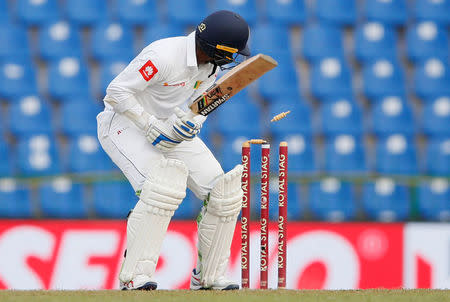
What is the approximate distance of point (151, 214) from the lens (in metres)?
3.71

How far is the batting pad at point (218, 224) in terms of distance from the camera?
3.87 metres

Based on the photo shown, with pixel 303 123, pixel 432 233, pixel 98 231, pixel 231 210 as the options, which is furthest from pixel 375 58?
pixel 231 210

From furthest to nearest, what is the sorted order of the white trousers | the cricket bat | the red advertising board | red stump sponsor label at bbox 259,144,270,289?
1. the red advertising board
2. red stump sponsor label at bbox 259,144,270,289
3. the white trousers
4. the cricket bat

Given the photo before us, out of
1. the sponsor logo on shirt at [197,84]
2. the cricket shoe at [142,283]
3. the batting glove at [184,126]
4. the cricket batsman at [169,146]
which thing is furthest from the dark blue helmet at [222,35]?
the cricket shoe at [142,283]

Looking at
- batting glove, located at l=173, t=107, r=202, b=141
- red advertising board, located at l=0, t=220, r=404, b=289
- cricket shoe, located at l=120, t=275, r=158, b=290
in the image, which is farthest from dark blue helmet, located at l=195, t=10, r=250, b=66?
red advertising board, located at l=0, t=220, r=404, b=289

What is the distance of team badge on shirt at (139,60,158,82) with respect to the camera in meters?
3.71

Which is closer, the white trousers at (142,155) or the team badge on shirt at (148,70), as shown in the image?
the team badge on shirt at (148,70)

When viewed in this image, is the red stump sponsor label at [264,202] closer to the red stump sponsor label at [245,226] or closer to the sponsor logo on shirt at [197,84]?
the red stump sponsor label at [245,226]

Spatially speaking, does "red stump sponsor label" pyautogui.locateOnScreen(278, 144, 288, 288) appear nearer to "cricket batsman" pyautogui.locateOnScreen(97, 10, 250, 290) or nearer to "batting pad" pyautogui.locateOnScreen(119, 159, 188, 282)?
"cricket batsman" pyautogui.locateOnScreen(97, 10, 250, 290)


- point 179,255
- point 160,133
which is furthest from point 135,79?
point 179,255

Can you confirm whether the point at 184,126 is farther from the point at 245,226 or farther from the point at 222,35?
the point at 245,226

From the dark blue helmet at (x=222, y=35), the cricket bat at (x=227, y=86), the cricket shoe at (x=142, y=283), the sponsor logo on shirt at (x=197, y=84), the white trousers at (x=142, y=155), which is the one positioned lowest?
the cricket shoe at (x=142, y=283)

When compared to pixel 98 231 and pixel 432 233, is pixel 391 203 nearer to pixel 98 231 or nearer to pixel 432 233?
pixel 432 233

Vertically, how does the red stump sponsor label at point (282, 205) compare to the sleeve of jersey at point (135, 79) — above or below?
below
